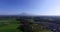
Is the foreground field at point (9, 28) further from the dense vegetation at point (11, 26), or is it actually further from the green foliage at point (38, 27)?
the green foliage at point (38, 27)

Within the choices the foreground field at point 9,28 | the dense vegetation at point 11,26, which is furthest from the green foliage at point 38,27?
the foreground field at point 9,28

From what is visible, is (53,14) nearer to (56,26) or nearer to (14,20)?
(56,26)

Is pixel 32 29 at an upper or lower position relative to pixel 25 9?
lower

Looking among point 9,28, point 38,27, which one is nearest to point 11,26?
point 9,28

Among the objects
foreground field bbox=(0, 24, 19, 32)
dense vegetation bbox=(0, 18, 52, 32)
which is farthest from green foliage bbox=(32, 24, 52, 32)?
foreground field bbox=(0, 24, 19, 32)

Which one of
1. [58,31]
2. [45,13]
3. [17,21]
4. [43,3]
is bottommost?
[58,31]

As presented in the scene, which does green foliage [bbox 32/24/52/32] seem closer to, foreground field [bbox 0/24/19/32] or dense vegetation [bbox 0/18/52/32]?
dense vegetation [bbox 0/18/52/32]

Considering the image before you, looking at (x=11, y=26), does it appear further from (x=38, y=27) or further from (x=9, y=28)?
(x=38, y=27)

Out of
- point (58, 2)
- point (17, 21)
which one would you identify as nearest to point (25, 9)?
point (17, 21)

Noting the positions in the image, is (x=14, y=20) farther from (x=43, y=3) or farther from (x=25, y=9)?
(x=43, y=3)

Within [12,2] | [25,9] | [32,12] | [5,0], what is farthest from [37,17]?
[5,0]
